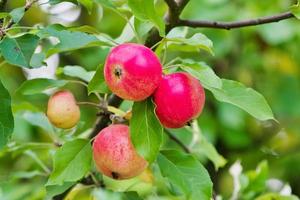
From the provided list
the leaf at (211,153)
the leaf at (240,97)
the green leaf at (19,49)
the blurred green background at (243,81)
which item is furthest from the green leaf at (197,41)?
the blurred green background at (243,81)

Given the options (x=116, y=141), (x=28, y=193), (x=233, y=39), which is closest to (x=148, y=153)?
(x=116, y=141)

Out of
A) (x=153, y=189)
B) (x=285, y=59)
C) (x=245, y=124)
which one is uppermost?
(x=153, y=189)

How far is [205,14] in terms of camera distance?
9.34 ft

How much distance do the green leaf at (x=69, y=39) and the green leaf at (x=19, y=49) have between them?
0.14ft

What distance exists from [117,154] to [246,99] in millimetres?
253

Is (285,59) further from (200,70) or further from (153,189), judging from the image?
(200,70)

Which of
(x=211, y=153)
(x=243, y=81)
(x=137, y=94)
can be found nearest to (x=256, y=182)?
(x=211, y=153)

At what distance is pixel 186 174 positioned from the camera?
1230 mm

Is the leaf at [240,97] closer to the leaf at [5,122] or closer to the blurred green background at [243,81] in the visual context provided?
the leaf at [5,122]

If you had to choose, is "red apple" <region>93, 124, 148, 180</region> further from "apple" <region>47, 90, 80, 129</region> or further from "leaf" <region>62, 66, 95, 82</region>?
"leaf" <region>62, 66, 95, 82</region>

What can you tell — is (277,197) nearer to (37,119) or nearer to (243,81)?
(37,119)

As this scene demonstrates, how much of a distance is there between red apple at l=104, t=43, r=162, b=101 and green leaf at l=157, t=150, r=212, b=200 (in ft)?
0.67

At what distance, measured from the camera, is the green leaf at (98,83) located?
1.17m

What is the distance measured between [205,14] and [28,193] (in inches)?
42.4
